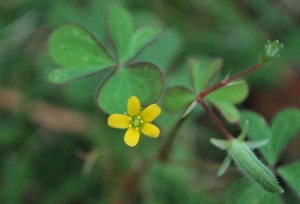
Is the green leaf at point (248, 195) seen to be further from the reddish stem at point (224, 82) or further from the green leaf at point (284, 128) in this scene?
the reddish stem at point (224, 82)

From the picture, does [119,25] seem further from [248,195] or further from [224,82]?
[248,195]

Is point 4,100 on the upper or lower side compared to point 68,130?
upper

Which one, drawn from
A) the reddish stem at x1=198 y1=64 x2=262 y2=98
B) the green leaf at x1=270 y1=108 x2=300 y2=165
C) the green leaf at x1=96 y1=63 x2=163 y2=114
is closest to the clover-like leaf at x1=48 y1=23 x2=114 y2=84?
the green leaf at x1=96 y1=63 x2=163 y2=114

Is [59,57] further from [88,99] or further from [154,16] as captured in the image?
[154,16]

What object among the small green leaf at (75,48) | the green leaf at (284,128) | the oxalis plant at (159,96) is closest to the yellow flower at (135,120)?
the oxalis plant at (159,96)

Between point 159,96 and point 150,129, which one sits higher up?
point 159,96

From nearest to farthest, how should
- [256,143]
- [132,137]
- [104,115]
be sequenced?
[132,137] < [256,143] < [104,115]

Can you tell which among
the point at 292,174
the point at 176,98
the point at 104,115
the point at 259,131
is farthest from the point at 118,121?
the point at 104,115

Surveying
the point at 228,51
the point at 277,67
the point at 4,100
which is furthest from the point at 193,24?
the point at 4,100

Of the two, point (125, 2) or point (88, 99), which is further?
point (125, 2)
